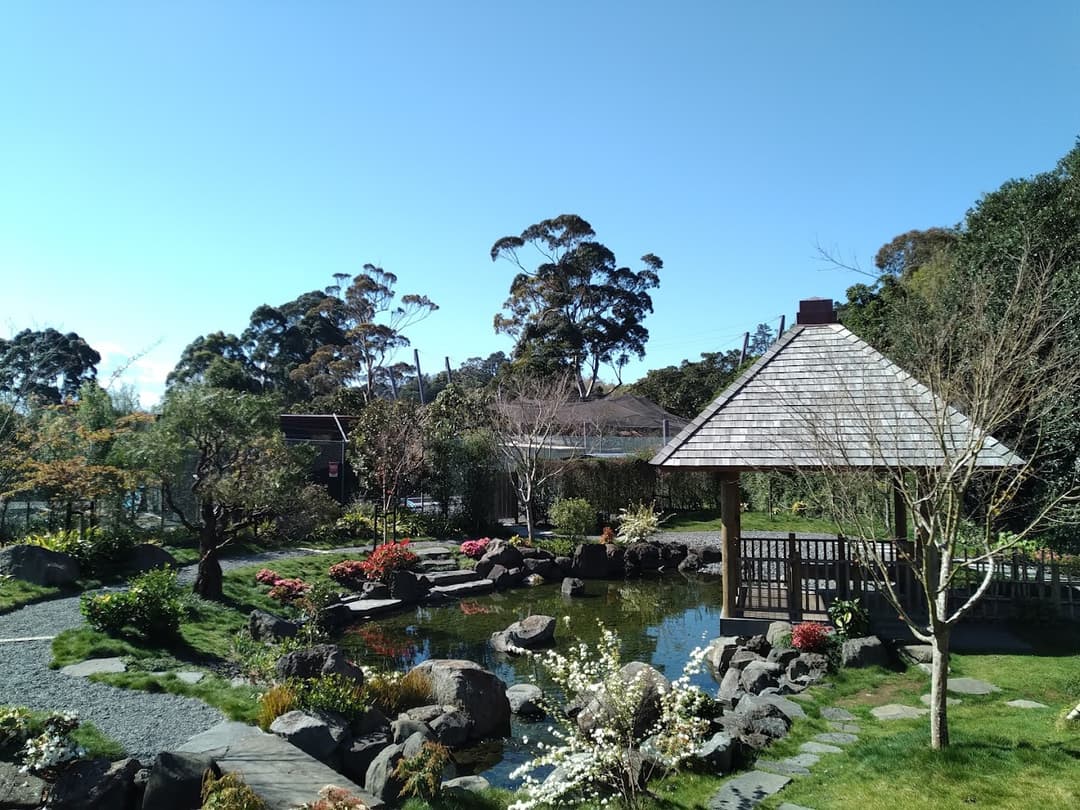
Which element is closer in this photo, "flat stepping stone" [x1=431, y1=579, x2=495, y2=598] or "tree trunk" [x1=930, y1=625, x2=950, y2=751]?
"tree trunk" [x1=930, y1=625, x2=950, y2=751]

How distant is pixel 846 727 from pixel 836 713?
0.43 m

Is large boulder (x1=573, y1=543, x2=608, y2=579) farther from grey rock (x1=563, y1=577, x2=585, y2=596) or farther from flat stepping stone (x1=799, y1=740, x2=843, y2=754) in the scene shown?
flat stepping stone (x1=799, y1=740, x2=843, y2=754)

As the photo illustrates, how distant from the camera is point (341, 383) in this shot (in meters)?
46.6

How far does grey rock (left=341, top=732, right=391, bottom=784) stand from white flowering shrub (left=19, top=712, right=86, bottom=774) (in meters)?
2.07

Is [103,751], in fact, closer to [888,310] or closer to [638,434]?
[888,310]

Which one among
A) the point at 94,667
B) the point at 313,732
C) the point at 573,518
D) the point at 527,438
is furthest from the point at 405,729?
the point at 527,438

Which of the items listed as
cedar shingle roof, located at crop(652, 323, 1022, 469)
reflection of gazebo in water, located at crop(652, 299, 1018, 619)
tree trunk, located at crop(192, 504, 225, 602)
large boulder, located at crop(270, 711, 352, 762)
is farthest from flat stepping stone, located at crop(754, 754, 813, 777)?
tree trunk, located at crop(192, 504, 225, 602)

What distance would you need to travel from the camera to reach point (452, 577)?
16.0 meters

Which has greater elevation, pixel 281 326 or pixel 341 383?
pixel 281 326

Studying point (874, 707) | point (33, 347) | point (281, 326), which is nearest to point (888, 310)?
point (874, 707)

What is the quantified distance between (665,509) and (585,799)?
812 inches

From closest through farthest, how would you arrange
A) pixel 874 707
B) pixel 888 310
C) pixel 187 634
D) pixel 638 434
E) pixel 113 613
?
1. pixel 874 707
2. pixel 113 613
3. pixel 187 634
4. pixel 888 310
5. pixel 638 434

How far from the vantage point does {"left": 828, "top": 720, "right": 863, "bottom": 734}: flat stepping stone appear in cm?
666

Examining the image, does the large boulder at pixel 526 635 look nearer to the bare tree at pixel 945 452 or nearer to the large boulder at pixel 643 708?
the large boulder at pixel 643 708
